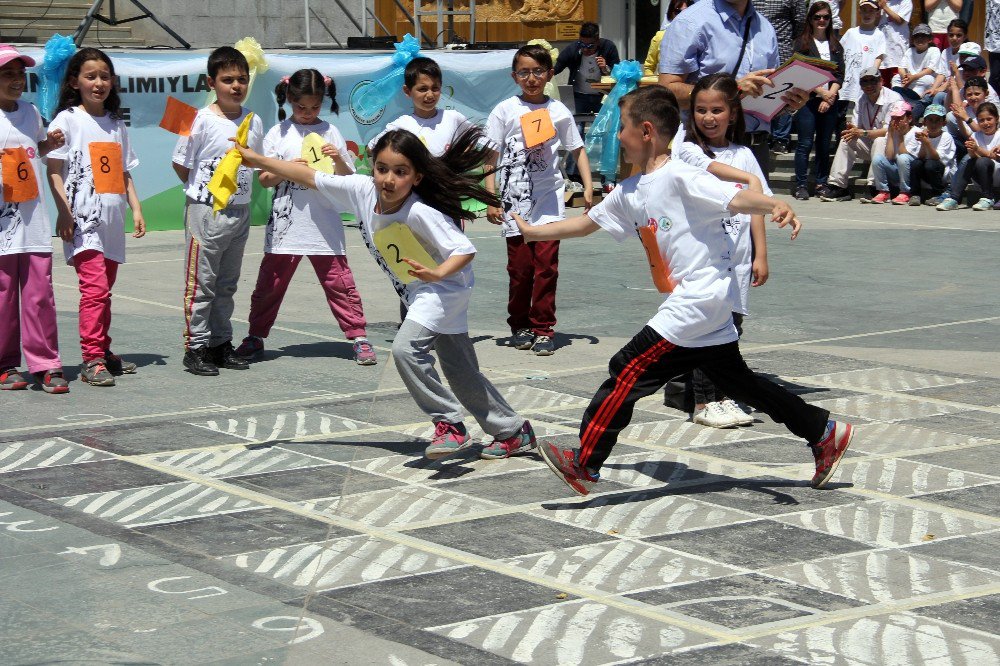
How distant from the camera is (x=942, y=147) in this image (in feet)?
57.7

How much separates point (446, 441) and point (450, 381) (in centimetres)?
29

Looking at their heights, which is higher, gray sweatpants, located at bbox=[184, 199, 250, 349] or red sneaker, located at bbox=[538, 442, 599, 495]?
gray sweatpants, located at bbox=[184, 199, 250, 349]

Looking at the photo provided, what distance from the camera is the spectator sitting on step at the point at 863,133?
1850 centimetres

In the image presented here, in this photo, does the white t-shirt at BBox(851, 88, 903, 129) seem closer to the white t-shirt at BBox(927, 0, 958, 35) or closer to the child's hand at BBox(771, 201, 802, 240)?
the white t-shirt at BBox(927, 0, 958, 35)

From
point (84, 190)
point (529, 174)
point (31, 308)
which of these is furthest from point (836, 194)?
point (31, 308)

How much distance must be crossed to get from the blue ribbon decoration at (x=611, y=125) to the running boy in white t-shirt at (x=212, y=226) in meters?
9.28

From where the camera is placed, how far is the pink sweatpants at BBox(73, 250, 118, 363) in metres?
8.64

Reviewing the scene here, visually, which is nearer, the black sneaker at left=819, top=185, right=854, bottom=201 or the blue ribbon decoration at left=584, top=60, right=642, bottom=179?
the blue ribbon decoration at left=584, top=60, right=642, bottom=179

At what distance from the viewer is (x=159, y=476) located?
658 centimetres

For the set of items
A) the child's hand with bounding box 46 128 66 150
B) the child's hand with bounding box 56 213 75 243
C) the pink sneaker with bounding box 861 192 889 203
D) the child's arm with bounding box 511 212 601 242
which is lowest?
the pink sneaker with bounding box 861 192 889 203

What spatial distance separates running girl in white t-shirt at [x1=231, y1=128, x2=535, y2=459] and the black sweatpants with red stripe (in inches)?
29.7

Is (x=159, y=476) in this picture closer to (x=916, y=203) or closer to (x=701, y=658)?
(x=701, y=658)

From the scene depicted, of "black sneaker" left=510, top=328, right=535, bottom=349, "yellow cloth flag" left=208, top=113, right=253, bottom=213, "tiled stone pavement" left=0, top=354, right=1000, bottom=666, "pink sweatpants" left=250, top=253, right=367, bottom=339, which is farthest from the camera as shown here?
"black sneaker" left=510, top=328, right=535, bottom=349

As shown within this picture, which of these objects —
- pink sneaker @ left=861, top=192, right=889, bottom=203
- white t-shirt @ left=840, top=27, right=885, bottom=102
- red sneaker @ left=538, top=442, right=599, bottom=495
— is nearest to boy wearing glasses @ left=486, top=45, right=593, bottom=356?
red sneaker @ left=538, top=442, right=599, bottom=495
